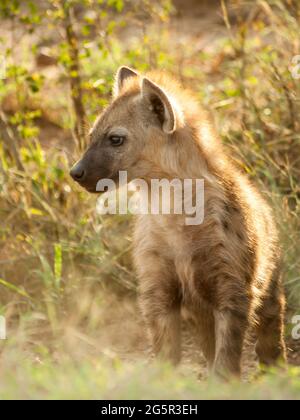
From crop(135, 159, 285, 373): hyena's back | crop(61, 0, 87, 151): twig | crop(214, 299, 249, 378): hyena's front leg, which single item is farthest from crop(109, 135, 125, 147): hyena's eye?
crop(61, 0, 87, 151): twig

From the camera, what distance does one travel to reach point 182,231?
363cm

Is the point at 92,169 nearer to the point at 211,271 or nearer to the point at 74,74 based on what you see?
the point at 211,271

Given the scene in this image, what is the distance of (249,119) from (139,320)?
1467mm

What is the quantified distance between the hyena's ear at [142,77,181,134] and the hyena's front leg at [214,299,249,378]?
0.74 m

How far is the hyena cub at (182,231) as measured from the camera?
356cm

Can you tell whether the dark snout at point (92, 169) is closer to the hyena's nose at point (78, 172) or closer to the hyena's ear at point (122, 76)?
the hyena's nose at point (78, 172)

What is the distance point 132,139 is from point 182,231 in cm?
41

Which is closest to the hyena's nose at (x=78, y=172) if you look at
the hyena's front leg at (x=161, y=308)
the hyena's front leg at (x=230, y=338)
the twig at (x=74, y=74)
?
the hyena's front leg at (x=161, y=308)

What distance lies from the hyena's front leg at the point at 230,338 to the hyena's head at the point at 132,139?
2.09ft

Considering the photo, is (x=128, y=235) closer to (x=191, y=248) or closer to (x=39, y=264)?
(x=39, y=264)

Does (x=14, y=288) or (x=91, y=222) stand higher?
(x=91, y=222)

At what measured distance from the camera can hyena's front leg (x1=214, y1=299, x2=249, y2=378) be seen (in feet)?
11.3

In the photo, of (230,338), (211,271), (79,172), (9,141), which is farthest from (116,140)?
(9,141)

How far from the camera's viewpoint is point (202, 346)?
382 cm
